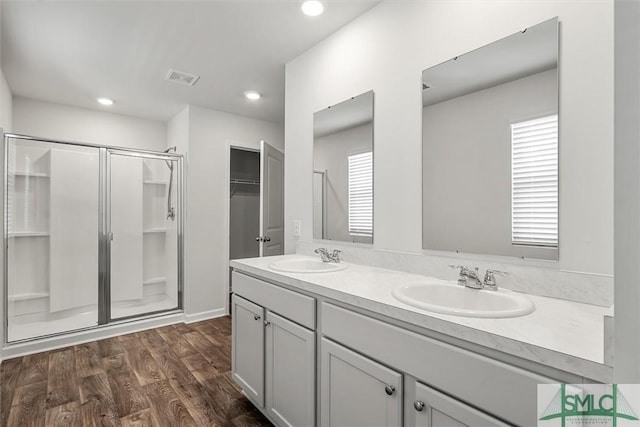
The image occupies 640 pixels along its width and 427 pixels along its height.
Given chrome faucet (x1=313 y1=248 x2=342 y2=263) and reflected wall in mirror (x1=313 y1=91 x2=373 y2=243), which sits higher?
reflected wall in mirror (x1=313 y1=91 x2=373 y2=243)

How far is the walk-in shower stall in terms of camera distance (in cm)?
295

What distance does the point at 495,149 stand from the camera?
1411 millimetres

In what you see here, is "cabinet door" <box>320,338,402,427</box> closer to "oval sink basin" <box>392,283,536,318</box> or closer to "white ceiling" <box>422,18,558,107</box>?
"oval sink basin" <box>392,283,536,318</box>

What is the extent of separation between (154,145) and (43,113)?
1132 mm

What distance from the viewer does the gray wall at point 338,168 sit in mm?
2047

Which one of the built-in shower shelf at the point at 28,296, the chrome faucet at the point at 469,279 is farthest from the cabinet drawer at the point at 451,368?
the built-in shower shelf at the point at 28,296

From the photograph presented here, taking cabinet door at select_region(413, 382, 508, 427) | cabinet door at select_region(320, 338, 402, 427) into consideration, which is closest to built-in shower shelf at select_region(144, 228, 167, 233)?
cabinet door at select_region(320, 338, 402, 427)

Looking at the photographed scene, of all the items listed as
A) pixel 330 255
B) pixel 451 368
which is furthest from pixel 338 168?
pixel 451 368

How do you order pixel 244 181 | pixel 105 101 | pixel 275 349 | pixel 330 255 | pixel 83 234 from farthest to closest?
pixel 244 181 → pixel 105 101 → pixel 83 234 → pixel 330 255 → pixel 275 349

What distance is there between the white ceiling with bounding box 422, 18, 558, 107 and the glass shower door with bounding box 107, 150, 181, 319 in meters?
3.11

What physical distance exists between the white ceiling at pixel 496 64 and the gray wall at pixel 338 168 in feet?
1.64

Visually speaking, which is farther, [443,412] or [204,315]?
[204,315]

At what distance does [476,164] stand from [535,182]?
259 millimetres

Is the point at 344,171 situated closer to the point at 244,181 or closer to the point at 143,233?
the point at 143,233
